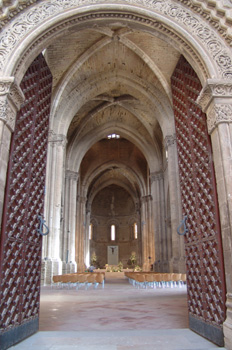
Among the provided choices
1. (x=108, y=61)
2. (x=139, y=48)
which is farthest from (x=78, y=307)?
(x=108, y=61)

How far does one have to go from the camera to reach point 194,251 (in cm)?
562

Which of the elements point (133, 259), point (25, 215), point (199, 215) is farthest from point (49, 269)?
point (133, 259)

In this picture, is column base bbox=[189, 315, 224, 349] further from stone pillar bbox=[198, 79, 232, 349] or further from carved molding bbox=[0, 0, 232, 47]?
carved molding bbox=[0, 0, 232, 47]

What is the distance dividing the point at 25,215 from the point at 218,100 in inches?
156

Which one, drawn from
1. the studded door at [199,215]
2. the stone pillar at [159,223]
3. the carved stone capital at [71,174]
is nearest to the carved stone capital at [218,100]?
the studded door at [199,215]

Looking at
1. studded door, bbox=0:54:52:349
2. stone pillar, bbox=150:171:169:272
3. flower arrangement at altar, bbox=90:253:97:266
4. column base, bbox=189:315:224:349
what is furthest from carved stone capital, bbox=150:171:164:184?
flower arrangement at altar, bbox=90:253:97:266

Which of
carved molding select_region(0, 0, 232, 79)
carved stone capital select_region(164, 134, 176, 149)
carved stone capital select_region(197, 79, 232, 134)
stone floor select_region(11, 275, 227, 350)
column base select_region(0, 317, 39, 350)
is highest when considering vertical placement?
carved stone capital select_region(164, 134, 176, 149)

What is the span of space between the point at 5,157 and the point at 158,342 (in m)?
3.67

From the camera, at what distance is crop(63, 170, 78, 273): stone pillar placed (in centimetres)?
2091

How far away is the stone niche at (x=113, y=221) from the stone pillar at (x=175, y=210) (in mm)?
26727

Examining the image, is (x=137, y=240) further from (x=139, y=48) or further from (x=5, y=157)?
(x=5, y=157)

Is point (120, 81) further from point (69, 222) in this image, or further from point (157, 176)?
point (69, 222)

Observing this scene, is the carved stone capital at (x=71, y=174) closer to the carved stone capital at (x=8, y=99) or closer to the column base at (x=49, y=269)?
the column base at (x=49, y=269)

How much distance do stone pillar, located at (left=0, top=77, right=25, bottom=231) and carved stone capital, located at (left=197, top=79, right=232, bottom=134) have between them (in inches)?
132
